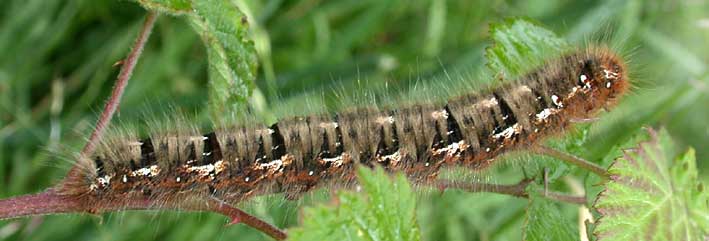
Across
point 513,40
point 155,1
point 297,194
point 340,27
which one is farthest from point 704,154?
point 155,1

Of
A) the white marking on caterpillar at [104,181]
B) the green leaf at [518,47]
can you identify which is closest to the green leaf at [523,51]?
the green leaf at [518,47]

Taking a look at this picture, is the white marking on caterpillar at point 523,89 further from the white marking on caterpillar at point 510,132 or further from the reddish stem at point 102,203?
the reddish stem at point 102,203

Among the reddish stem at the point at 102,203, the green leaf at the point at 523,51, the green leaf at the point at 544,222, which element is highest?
the green leaf at the point at 523,51

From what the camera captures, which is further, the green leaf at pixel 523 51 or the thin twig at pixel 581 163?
the green leaf at pixel 523 51

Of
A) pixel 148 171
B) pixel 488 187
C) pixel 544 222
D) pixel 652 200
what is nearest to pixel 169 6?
pixel 148 171

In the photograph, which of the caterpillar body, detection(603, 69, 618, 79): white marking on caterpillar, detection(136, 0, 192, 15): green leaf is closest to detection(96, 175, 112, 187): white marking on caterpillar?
the caterpillar body

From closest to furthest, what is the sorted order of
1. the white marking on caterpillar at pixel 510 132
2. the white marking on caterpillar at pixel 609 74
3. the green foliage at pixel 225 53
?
the green foliage at pixel 225 53 < the white marking on caterpillar at pixel 510 132 < the white marking on caterpillar at pixel 609 74

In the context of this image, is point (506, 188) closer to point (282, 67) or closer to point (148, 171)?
point (148, 171)
